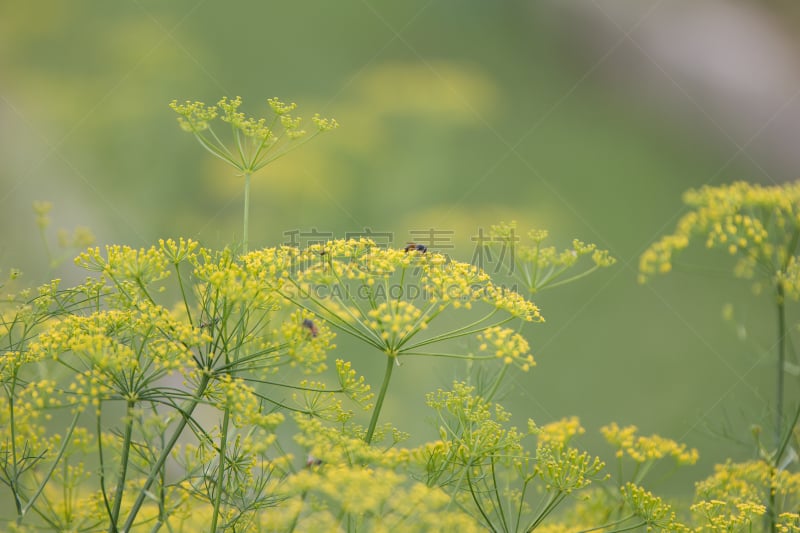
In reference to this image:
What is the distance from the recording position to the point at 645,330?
5879 millimetres

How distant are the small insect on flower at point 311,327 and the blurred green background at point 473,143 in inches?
43.6

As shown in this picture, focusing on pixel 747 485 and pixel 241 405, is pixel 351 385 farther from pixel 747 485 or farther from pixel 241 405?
pixel 747 485

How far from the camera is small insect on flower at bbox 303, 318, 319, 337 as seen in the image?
1.09 meters

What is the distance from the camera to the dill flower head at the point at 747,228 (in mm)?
1605

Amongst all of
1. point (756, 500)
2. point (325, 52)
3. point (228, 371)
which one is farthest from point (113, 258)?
point (325, 52)

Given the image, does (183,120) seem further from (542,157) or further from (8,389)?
(542,157)

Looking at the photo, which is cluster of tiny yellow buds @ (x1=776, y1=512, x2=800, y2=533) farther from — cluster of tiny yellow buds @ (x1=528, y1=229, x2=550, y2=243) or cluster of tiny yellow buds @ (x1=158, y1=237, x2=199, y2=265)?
cluster of tiny yellow buds @ (x1=158, y1=237, x2=199, y2=265)

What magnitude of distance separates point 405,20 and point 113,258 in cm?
673

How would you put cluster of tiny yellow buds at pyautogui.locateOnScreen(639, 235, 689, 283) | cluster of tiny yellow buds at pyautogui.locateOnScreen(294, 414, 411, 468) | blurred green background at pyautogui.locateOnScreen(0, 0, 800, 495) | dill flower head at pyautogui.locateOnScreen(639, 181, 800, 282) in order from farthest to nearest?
blurred green background at pyautogui.locateOnScreen(0, 0, 800, 495) → cluster of tiny yellow buds at pyautogui.locateOnScreen(639, 235, 689, 283) → dill flower head at pyautogui.locateOnScreen(639, 181, 800, 282) → cluster of tiny yellow buds at pyautogui.locateOnScreen(294, 414, 411, 468)

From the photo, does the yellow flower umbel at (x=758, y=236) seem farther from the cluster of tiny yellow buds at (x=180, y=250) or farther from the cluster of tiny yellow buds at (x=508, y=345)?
the cluster of tiny yellow buds at (x=180, y=250)

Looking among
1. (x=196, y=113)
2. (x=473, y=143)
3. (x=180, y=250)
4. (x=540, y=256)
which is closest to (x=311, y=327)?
(x=180, y=250)

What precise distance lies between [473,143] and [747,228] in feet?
18.0

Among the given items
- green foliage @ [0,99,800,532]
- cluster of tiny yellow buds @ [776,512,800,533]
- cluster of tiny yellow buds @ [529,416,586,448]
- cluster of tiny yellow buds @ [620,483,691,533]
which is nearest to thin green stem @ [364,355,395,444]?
green foliage @ [0,99,800,532]

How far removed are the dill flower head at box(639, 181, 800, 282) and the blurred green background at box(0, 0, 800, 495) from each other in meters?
0.35
